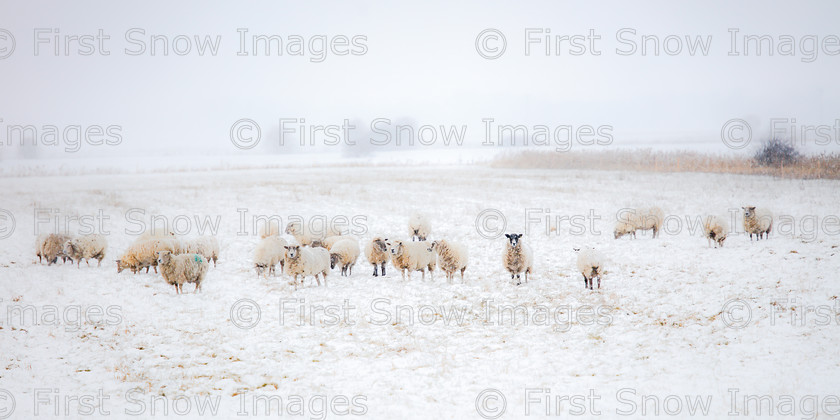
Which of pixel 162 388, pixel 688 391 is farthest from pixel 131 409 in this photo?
pixel 688 391

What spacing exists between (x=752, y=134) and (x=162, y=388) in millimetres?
40906

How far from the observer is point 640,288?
12.5 meters

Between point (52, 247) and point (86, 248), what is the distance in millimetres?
1038

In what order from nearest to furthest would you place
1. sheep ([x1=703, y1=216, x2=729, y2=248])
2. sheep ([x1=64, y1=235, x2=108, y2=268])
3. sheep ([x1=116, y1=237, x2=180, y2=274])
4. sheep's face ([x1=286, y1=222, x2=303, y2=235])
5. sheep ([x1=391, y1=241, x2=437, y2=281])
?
sheep ([x1=116, y1=237, x2=180, y2=274]) < sheep ([x1=391, y1=241, x2=437, y2=281]) < sheep ([x1=64, y1=235, x2=108, y2=268]) < sheep ([x1=703, y1=216, x2=729, y2=248]) < sheep's face ([x1=286, y1=222, x2=303, y2=235])

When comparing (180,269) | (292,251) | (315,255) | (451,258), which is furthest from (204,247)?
(451,258)

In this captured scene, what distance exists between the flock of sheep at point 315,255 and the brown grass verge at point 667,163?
15.8 meters

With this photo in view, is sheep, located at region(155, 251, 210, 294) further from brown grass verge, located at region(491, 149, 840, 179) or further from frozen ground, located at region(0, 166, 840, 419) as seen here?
brown grass verge, located at region(491, 149, 840, 179)

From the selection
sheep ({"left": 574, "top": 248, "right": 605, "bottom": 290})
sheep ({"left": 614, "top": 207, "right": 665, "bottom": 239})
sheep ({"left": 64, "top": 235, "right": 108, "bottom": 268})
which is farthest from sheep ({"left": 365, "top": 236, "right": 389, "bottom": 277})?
sheep ({"left": 614, "top": 207, "right": 665, "bottom": 239})

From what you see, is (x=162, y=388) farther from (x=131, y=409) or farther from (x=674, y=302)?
(x=674, y=302)

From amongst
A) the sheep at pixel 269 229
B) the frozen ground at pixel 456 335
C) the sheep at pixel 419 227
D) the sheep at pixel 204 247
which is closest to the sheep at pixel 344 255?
the frozen ground at pixel 456 335

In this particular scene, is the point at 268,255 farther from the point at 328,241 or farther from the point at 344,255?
the point at 328,241

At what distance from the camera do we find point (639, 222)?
18641mm

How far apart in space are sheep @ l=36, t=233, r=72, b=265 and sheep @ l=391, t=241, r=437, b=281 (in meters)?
10.7

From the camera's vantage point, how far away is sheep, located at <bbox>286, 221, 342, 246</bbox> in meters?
17.4
